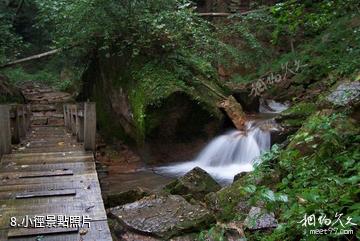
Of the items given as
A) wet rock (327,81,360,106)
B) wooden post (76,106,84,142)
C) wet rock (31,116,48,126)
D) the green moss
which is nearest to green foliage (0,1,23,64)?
wet rock (31,116,48,126)

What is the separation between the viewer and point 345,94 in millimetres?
5832

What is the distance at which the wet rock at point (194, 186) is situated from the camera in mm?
5961

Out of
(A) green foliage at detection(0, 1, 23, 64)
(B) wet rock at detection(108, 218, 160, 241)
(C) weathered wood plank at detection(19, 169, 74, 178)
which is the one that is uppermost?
(A) green foliage at detection(0, 1, 23, 64)

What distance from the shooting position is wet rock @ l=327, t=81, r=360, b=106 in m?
5.62

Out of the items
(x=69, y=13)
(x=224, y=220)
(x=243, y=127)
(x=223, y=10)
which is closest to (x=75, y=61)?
(x=69, y=13)

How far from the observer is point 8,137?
6.38 metres

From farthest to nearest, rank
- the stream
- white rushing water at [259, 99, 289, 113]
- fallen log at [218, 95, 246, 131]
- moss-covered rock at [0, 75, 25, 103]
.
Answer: white rushing water at [259, 99, 289, 113]
moss-covered rock at [0, 75, 25, 103]
fallen log at [218, 95, 246, 131]
the stream

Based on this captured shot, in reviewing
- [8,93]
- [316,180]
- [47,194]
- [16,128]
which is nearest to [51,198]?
[47,194]

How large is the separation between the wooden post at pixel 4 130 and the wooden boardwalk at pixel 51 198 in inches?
6.1

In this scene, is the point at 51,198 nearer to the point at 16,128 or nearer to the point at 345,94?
the point at 16,128

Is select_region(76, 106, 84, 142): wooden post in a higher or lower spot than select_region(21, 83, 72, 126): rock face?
higher

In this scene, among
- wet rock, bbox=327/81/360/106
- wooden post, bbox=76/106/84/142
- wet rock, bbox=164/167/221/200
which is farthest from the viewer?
wooden post, bbox=76/106/84/142

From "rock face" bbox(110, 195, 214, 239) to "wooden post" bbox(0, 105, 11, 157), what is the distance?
235 centimetres

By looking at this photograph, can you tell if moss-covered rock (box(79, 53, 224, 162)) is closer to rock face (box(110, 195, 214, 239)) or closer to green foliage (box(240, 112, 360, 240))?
green foliage (box(240, 112, 360, 240))
